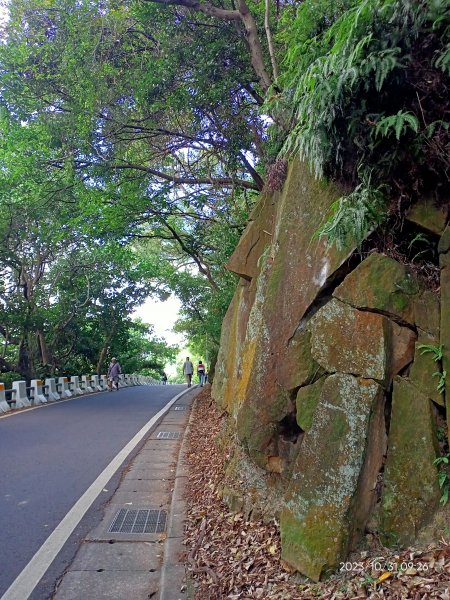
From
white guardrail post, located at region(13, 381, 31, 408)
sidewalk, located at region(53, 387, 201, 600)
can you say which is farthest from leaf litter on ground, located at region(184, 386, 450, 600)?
white guardrail post, located at region(13, 381, 31, 408)

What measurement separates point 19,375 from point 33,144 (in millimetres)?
13094

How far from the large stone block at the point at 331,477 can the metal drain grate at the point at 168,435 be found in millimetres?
6604

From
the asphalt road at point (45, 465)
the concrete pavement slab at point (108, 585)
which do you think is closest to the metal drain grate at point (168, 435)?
the asphalt road at point (45, 465)

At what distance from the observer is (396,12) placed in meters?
3.52

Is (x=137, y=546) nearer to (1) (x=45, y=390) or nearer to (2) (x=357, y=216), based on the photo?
(2) (x=357, y=216)

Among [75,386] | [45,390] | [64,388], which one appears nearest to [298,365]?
[45,390]

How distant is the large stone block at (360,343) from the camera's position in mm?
3766

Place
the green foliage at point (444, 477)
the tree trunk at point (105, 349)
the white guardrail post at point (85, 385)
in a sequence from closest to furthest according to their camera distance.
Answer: the green foliage at point (444, 477) < the white guardrail post at point (85, 385) < the tree trunk at point (105, 349)

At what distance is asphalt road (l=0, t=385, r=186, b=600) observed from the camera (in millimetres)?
4793

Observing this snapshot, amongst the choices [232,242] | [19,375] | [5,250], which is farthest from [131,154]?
[19,375]

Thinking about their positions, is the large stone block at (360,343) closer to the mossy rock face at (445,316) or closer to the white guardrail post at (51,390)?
the mossy rock face at (445,316)

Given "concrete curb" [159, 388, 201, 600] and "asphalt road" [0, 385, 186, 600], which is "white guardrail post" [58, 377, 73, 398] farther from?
"concrete curb" [159, 388, 201, 600]

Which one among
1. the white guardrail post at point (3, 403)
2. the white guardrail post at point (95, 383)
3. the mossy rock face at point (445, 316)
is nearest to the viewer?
the mossy rock face at point (445, 316)

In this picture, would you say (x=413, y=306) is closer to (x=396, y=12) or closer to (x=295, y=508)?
(x=295, y=508)
